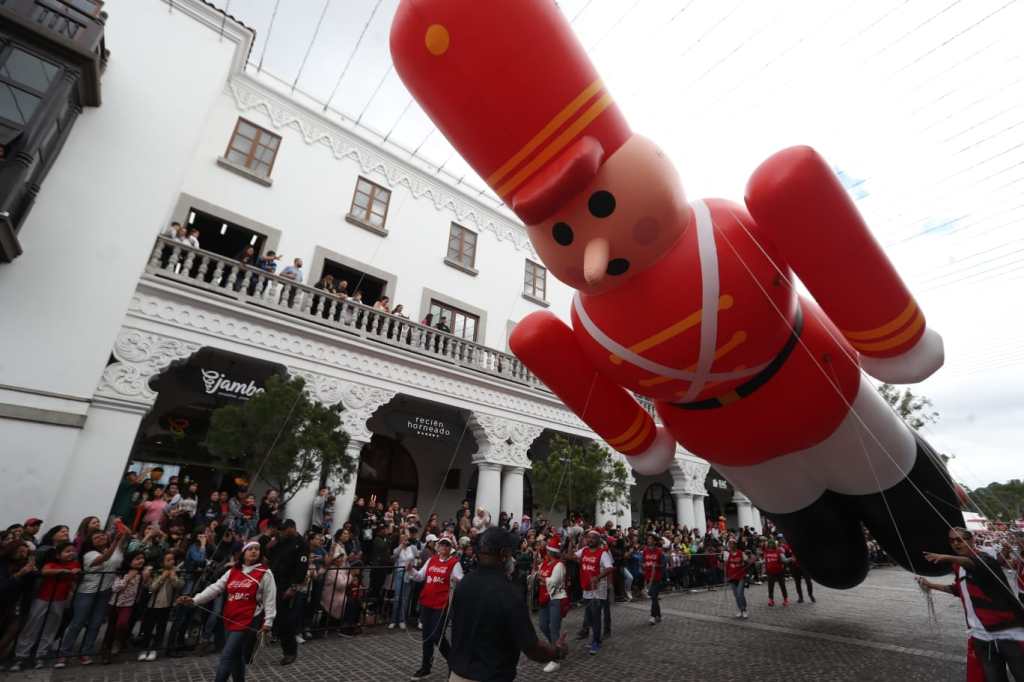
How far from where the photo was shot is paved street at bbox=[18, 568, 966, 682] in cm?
491

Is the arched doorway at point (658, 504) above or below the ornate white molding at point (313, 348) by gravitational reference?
below

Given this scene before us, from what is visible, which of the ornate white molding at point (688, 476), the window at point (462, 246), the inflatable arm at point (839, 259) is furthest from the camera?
the ornate white molding at point (688, 476)

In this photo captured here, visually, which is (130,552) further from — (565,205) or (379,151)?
(379,151)

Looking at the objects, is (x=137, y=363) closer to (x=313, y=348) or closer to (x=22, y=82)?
(x=313, y=348)

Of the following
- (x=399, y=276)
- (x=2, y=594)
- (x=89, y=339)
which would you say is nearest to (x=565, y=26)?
(x=2, y=594)

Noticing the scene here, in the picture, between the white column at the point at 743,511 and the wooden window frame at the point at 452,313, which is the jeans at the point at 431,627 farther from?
the white column at the point at 743,511

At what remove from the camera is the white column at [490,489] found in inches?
443

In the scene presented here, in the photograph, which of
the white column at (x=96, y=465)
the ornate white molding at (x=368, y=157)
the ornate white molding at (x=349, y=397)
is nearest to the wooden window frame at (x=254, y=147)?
the ornate white molding at (x=368, y=157)

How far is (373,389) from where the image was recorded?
10.1 meters

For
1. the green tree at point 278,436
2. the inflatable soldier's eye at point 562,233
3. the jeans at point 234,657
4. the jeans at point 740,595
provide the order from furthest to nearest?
the jeans at point 740,595
the green tree at point 278,436
the jeans at point 234,657
the inflatable soldier's eye at point 562,233

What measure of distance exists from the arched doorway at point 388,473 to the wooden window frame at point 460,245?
5198mm

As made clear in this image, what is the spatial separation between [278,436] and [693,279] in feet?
19.8

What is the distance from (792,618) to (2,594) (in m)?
9.92

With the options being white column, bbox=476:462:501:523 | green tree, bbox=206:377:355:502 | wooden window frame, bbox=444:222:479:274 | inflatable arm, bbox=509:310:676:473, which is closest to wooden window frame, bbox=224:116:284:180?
wooden window frame, bbox=444:222:479:274
